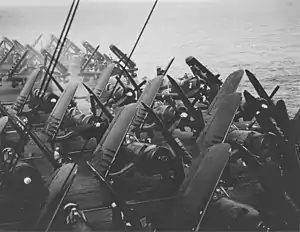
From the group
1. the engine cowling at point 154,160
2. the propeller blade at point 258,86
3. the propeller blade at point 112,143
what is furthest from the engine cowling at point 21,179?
the propeller blade at point 258,86

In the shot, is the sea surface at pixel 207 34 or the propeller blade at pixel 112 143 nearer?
the propeller blade at pixel 112 143

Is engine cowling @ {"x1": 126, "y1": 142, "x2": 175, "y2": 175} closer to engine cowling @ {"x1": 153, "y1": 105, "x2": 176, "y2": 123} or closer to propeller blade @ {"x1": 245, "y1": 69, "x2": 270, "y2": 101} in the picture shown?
propeller blade @ {"x1": 245, "y1": 69, "x2": 270, "y2": 101}

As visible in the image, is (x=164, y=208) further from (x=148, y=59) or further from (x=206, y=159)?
(x=148, y=59)

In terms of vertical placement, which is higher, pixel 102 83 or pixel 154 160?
pixel 154 160

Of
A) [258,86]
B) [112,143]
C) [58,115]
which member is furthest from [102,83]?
[112,143]

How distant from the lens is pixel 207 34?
6555 mm

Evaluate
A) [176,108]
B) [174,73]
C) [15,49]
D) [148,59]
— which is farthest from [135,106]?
[15,49]

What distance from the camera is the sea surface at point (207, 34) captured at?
439 centimetres

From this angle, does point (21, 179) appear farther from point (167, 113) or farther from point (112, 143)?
point (167, 113)

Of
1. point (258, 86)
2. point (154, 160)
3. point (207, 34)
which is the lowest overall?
point (207, 34)

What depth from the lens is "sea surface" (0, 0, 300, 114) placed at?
439 cm

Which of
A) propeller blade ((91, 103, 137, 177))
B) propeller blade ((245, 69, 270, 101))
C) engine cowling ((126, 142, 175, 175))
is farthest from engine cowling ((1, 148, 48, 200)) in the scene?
propeller blade ((245, 69, 270, 101))

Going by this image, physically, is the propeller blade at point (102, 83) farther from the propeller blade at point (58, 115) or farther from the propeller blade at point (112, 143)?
the propeller blade at point (112, 143)

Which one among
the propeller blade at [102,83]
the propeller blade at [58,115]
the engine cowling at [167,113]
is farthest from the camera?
the propeller blade at [102,83]
